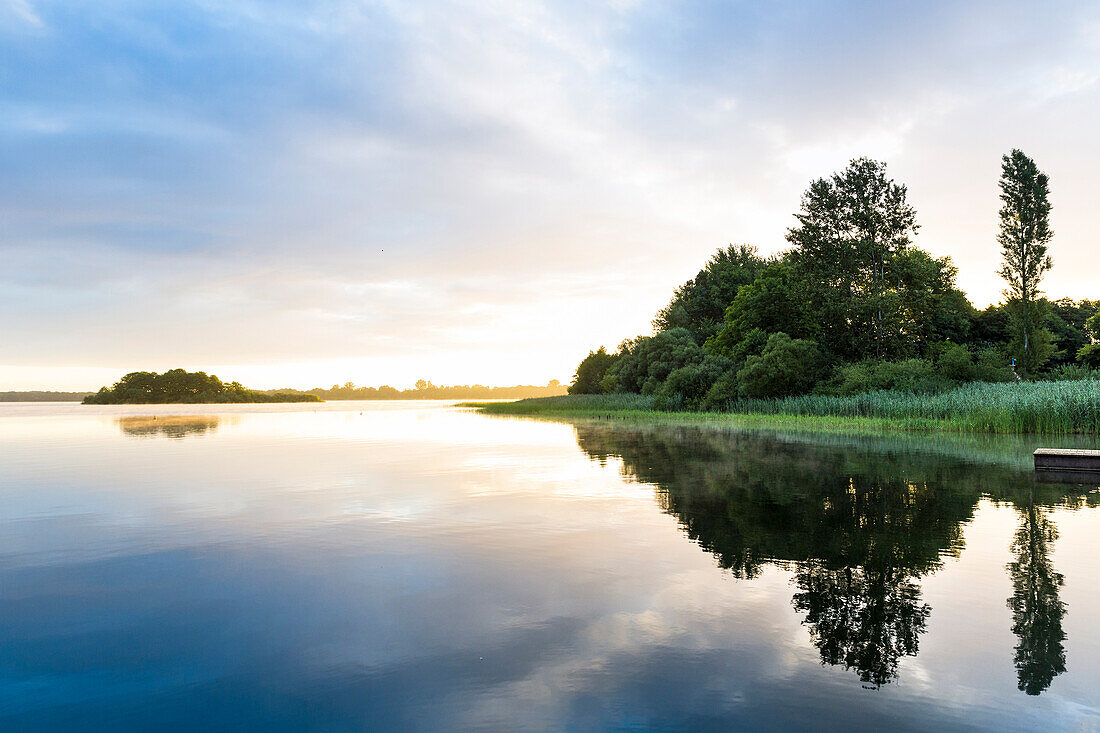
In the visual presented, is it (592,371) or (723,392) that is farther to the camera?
(592,371)

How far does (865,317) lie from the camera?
175 feet

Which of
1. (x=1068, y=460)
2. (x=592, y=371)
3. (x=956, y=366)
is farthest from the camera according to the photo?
(x=592, y=371)

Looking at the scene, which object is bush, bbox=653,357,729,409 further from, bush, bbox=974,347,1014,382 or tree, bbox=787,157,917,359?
bush, bbox=974,347,1014,382

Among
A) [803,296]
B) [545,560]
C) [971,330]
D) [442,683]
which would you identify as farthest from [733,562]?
[971,330]

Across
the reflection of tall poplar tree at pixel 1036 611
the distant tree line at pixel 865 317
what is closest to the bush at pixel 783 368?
the distant tree line at pixel 865 317

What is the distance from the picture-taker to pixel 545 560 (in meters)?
9.10

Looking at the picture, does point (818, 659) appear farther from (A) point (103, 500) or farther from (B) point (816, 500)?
(A) point (103, 500)

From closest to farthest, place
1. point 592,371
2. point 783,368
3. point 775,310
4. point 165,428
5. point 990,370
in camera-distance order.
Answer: point 165,428
point 990,370
point 783,368
point 775,310
point 592,371

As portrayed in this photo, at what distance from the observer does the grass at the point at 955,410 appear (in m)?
28.5

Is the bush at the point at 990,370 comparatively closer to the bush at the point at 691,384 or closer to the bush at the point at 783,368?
the bush at the point at 783,368

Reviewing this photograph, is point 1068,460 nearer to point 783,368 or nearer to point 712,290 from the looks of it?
point 783,368

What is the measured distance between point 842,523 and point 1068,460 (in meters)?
11.6

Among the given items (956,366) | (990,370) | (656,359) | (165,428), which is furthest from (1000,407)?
(165,428)

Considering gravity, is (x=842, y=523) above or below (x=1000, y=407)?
below
